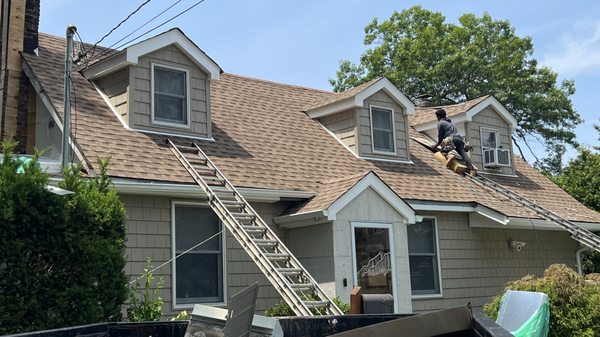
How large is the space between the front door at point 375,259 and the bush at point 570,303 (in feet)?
8.74

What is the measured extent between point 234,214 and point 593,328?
5742mm

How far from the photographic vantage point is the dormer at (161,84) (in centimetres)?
1235

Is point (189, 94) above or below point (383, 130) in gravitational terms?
above

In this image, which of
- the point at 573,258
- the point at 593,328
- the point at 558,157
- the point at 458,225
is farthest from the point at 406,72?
the point at 593,328

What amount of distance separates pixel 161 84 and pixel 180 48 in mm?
808

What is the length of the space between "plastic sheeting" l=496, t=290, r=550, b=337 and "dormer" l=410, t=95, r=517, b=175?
426 inches

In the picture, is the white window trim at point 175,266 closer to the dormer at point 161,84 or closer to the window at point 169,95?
the dormer at point 161,84

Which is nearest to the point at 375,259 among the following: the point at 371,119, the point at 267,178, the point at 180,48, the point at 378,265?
the point at 378,265

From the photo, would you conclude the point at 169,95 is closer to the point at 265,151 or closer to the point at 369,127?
the point at 265,151

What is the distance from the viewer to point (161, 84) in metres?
12.8

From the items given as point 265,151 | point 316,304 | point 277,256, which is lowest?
point 316,304

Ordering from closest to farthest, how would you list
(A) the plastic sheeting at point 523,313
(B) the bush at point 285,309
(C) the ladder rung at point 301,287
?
(A) the plastic sheeting at point 523,313 < (C) the ladder rung at point 301,287 < (B) the bush at point 285,309

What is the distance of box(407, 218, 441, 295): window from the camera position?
1448 cm

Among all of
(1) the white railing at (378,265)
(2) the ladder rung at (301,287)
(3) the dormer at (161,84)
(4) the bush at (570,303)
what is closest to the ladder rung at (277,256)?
(2) the ladder rung at (301,287)
